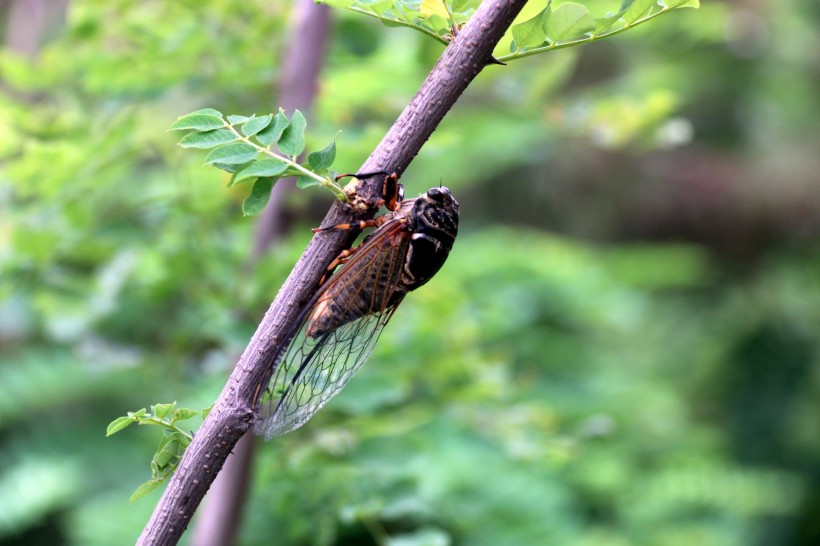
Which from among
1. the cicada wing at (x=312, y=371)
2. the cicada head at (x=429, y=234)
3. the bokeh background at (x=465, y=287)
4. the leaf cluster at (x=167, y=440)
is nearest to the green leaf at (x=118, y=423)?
the leaf cluster at (x=167, y=440)

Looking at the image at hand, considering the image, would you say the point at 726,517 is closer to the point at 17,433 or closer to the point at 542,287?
the point at 542,287

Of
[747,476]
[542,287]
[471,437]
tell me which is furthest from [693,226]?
[471,437]

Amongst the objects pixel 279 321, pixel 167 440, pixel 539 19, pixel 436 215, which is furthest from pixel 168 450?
pixel 539 19

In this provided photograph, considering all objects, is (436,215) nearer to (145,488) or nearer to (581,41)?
(581,41)

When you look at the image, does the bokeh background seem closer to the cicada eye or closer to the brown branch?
the cicada eye

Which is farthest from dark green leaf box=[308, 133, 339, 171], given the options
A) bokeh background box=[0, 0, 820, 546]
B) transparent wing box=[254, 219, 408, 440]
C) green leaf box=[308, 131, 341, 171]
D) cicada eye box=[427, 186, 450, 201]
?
bokeh background box=[0, 0, 820, 546]

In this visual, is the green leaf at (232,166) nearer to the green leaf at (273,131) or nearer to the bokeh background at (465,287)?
the green leaf at (273,131)
